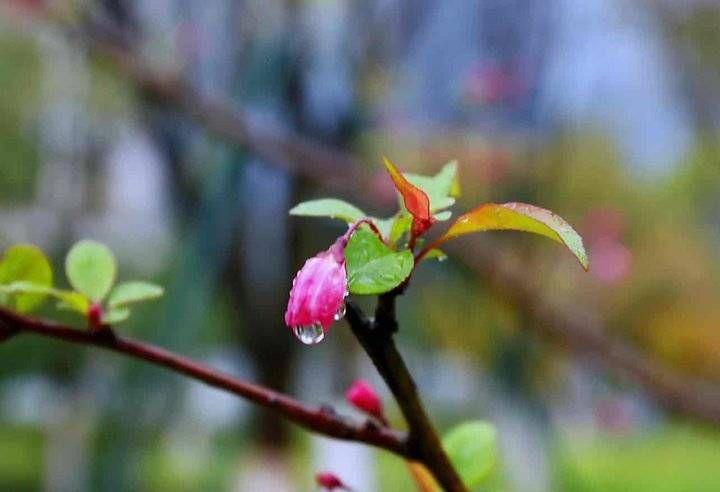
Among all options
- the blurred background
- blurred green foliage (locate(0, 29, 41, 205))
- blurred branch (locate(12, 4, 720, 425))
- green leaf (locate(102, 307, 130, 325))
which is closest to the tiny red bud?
green leaf (locate(102, 307, 130, 325))

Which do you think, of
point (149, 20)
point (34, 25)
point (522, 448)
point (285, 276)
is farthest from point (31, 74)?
point (522, 448)

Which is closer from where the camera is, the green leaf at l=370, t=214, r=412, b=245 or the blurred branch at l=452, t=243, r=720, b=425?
the green leaf at l=370, t=214, r=412, b=245

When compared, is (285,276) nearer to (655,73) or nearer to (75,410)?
(75,410)

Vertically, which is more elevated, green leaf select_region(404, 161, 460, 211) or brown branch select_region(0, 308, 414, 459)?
green leaf select_region(404, 161, 460, 211)

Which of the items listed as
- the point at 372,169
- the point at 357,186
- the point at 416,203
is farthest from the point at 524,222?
the point at 372,169

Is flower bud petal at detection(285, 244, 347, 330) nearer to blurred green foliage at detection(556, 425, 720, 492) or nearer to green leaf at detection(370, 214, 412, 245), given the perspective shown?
Result: green leaf at detection(370, 214, 412, 245)

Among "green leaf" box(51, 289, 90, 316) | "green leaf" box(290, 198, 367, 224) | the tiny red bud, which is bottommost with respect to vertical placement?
the tiny red bud

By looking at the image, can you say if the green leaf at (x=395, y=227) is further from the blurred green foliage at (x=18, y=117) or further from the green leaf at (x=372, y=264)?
the blurred green foliage at (x=18, y=117)
